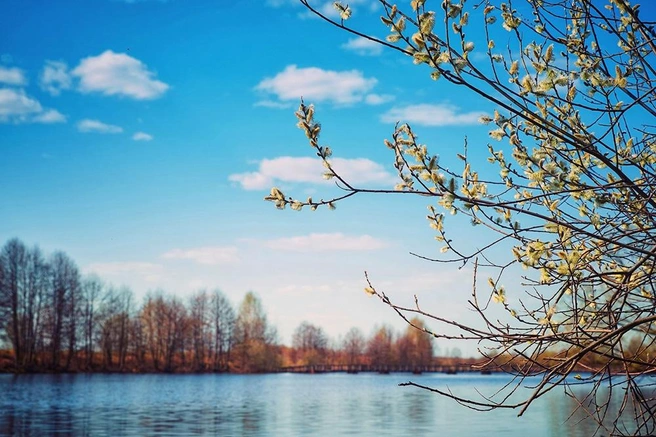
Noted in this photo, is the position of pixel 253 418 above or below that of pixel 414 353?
above

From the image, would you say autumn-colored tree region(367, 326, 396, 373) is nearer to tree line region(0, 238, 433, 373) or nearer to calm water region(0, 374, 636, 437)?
tree line region(0, 238, 433, 373)

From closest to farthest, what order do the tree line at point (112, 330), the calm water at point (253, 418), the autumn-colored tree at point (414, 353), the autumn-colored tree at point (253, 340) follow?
the calm water at point (253, 418), the tree line at point (112, 330), the autumn-colored tree at point (253, 340), the autumn-colored tree at point (414, 353)

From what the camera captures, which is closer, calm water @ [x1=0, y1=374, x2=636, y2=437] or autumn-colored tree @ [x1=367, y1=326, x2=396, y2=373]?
calm water @ [x1=0, y1=374, x2=636, y2=437]

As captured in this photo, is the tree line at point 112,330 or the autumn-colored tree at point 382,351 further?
the autumn-colored tree at point 382,351

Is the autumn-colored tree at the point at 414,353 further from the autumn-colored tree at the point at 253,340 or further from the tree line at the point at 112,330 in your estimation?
A: the autumn-colored tree at the point at 253,340

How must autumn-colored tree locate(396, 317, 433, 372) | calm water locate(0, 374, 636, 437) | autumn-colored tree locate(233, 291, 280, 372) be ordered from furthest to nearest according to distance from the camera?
autumn-colored tree locate(396, 317, 433, 372)
autumn-colored tree locate(233, 291, 280, 372)
calm water locate(0, 374, 636, 437)

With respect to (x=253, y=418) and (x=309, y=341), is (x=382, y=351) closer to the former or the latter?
(x=309, y=341)

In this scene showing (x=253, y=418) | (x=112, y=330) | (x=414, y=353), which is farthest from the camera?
(x=414, y=353)

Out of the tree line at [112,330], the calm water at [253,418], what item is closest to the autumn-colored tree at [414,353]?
the tree line at [112,330]

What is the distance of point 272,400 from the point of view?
3344cm

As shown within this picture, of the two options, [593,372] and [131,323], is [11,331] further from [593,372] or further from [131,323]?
[593,372]

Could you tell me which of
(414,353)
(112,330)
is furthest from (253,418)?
(414,353)

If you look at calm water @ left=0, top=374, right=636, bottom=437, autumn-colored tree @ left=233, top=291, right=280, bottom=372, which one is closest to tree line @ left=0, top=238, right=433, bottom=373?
autumn-colored tree @ left=233, top=291, right=280, bottom=372

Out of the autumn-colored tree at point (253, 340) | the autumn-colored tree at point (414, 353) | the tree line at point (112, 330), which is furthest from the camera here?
the autumn-colored tree at point (414, 353)
